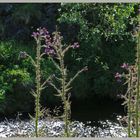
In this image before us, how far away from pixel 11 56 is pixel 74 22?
157 centimetres

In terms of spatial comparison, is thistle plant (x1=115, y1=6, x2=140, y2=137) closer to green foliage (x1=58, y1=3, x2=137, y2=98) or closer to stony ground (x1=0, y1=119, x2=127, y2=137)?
stony ground (x1=0, y1=119, x2=127, y2=137)

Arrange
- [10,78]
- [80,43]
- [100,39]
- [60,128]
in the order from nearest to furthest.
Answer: [60,128], [10,78], [100,39], [80,43]

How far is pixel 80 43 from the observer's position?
12852mm

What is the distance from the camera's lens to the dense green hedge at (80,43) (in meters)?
11.3

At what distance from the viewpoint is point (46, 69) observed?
11.7 m

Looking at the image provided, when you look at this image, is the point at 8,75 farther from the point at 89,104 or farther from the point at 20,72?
the point at 89,104

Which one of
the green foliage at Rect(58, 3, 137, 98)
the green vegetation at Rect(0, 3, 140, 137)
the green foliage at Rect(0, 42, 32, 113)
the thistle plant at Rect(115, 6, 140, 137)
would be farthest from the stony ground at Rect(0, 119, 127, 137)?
the thistle plant at Rect(115, 6, 140, 137)

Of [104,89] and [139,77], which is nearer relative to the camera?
[139,77]

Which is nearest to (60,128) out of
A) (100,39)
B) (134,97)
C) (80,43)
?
(100,39)

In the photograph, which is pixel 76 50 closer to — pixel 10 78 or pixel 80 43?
pixel 80 43

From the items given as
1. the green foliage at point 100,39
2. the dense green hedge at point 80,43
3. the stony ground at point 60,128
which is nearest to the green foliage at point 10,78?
the dense green hedge at point 80,43

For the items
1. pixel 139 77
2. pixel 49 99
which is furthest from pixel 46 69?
pixel 139 77

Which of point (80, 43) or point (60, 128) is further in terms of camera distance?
point (80, 43)

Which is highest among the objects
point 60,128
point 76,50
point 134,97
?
point 76,50
